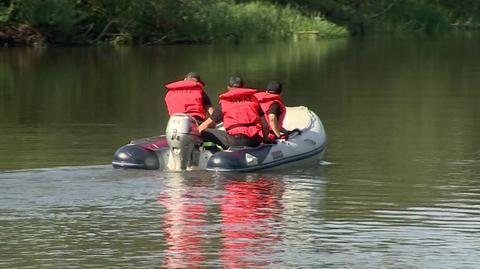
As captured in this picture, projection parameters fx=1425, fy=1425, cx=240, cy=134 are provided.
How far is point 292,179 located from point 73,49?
3388 cm

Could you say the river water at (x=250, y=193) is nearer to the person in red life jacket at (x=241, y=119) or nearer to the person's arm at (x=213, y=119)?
the person in red life jacket at (x=241, y=119)

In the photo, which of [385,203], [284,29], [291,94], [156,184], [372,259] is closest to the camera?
[372,259]

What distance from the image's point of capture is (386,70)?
40031 mm

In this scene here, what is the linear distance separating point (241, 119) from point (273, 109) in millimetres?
634

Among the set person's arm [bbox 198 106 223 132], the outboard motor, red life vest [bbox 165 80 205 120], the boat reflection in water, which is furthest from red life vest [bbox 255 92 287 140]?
the boat reflection in water

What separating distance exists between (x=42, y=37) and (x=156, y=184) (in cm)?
3571

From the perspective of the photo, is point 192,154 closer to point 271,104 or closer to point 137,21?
point 271,104

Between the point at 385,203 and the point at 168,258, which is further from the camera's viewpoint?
the point at 385,203

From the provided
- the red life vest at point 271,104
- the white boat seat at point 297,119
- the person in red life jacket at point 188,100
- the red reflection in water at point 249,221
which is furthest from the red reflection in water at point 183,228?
the white boat seat at point 297,119

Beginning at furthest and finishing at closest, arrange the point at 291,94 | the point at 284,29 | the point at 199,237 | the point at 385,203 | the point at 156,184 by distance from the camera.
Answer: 1. the point at 284,29
2. the point at 291,94
3. the point at 156,184
4. the point at 385,203
5. the point at 199,237

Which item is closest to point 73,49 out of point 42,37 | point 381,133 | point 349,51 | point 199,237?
point 42,37

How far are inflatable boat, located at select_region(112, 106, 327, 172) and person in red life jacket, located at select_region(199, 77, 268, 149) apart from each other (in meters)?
0.13

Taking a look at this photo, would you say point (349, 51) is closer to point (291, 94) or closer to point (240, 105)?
point (291, 94)

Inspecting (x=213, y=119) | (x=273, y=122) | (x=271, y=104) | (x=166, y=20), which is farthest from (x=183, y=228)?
(x=166, y=20)
